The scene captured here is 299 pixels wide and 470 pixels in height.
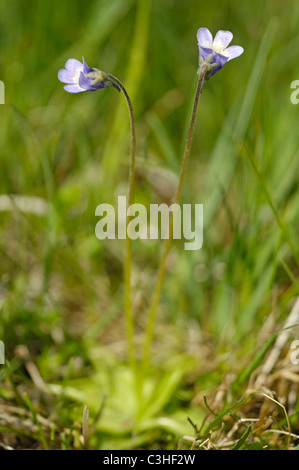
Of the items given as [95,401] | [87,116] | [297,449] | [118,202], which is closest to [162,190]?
[118,202]

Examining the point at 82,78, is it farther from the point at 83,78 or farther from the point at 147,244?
the point at 147,244

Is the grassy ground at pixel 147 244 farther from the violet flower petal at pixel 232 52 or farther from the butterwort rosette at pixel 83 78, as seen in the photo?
the butterwort rosette at pixel 83 78

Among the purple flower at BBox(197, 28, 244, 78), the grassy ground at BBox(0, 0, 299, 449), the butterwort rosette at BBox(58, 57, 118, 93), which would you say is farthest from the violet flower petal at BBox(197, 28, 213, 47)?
the grassy ground at BBox(0, 0, 299, 449)

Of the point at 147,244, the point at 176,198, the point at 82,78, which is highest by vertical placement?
the point at 82,78

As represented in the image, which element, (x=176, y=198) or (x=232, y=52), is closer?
(x=232, y=52)

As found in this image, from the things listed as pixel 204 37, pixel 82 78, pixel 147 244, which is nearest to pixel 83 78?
pixel 82 78

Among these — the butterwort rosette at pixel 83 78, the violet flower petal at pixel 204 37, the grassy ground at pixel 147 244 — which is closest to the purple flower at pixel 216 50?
the violet flower petal at pixel 204 37
